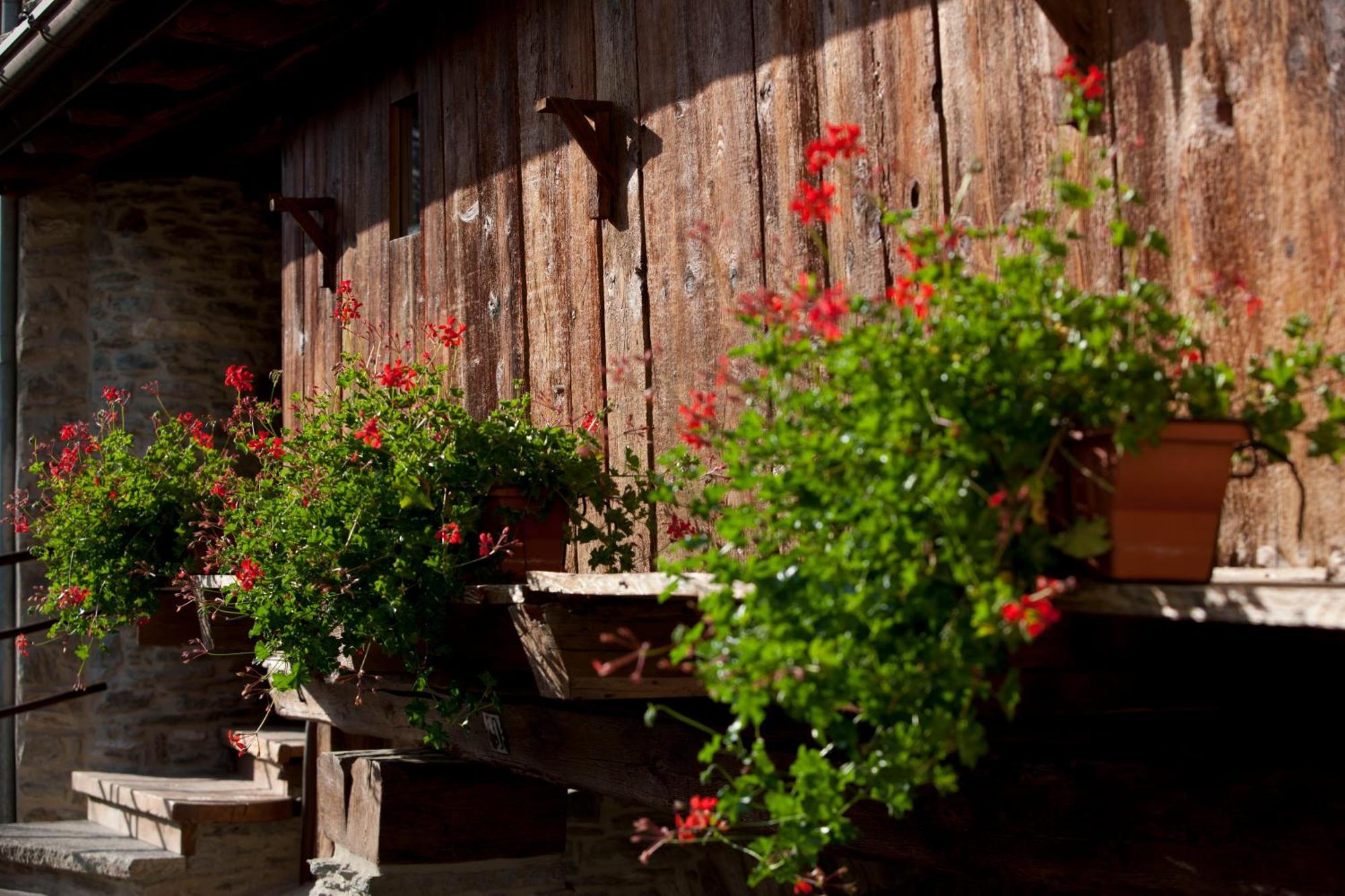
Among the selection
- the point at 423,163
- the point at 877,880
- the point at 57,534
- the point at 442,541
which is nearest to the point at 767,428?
the point at 442,541

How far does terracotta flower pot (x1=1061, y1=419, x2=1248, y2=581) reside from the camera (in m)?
2.06

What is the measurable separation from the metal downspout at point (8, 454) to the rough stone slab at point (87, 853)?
1.24ft

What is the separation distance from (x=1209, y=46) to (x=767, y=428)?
3.28ft

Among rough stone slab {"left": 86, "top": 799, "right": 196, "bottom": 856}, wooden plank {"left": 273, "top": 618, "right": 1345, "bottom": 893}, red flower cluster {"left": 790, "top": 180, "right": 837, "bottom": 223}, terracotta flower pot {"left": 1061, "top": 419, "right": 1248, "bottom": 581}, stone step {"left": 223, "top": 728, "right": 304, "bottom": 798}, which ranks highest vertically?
red flower cluster {"left": 790, "top": 180, "right": 837, "bottom": 223}

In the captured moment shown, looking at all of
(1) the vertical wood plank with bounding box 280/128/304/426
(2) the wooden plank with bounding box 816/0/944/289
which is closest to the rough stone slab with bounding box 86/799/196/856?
(1) the vertical wood plank with bounding box 280/128/304/426

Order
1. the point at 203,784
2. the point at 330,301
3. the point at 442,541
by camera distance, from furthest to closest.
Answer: the point at 203,784, the point at 330,301, the point at 442,541

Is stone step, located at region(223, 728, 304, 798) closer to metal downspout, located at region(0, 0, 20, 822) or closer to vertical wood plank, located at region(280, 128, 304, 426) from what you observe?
metal downspout, located at region(0, 0, 20, 822)

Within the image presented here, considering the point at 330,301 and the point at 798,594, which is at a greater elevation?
the point at 330,301

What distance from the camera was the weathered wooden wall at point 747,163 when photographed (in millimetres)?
2414

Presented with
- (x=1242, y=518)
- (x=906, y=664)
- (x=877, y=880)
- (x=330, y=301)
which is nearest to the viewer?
(x=906, y=664)

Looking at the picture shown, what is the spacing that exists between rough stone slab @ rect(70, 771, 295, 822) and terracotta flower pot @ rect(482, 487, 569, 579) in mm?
4047

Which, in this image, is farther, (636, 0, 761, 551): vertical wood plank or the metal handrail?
the metal handrail

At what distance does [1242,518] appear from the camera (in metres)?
2.47

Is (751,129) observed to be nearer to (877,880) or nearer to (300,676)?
(300,676)
